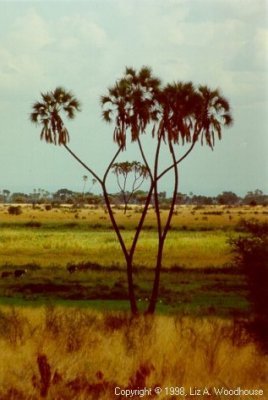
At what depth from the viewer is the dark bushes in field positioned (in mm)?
19000

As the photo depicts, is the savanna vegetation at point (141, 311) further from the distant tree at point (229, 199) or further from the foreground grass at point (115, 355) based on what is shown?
the distant tree at point (229, 199)

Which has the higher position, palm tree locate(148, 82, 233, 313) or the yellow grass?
palm tree locate(148, 82, 233, 313)

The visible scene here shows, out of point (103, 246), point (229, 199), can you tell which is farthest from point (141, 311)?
point (229, 199)

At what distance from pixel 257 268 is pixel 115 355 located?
3935 mm

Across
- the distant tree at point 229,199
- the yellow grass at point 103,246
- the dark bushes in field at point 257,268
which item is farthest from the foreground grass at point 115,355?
the distant tree at point 229,199

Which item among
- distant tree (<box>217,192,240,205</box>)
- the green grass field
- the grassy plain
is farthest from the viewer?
distant tree (<box>217,192,240,205</box>)

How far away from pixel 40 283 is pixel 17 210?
78868 millimetres

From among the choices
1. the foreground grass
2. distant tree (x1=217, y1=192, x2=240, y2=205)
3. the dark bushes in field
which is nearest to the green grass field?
the dark bushes in field

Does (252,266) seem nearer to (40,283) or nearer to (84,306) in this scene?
(84,306)

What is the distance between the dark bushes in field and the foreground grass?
1.99 ft

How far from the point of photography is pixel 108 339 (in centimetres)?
2069

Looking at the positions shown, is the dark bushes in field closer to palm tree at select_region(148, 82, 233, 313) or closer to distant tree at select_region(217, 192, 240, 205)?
palm tree at select_region(148, 82, 233, 313)

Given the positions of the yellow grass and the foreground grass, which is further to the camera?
the yellow grass

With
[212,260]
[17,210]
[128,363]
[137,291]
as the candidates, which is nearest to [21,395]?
[128,363]
